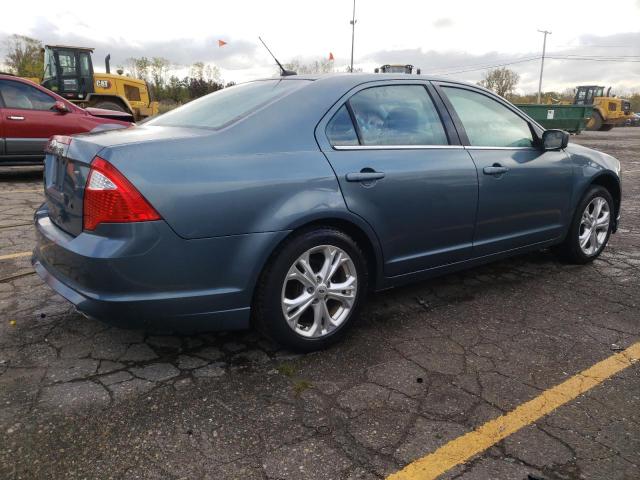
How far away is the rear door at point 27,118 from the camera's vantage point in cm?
812

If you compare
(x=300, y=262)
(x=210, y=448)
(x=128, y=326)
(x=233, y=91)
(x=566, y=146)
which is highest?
(x=233, y=91)

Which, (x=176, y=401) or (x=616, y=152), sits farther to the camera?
(x=616, y=152)

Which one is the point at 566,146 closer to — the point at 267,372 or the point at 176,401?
the point at 267,372

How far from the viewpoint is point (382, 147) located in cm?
301

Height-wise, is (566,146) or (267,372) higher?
(566,146)

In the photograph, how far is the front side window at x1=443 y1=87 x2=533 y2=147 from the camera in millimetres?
3541

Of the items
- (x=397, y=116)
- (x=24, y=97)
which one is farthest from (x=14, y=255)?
(x=24, y=97)

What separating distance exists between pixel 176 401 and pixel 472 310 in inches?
80.3

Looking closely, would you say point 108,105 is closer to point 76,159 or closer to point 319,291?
point 76,159

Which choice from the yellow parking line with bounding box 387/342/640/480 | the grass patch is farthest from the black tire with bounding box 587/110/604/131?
the grass patch

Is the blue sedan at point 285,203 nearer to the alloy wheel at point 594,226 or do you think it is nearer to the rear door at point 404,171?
the rear door at point 404,171

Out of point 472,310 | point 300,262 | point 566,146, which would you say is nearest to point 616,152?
point 566,146

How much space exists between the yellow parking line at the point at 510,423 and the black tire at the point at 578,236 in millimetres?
1568

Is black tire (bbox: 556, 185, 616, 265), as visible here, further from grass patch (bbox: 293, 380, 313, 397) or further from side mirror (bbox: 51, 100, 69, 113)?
side mirror (bbox: 51, 100, 69, 113)
